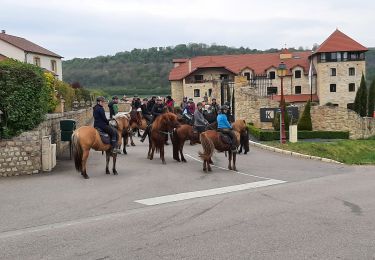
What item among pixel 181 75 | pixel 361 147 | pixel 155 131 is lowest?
pixel 361 147

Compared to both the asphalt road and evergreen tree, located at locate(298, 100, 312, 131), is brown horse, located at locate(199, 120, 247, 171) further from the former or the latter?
evergreen tree, located at locate(298, 100, 312, 131)

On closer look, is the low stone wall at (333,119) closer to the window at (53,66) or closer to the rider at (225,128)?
the rider at (225,128)

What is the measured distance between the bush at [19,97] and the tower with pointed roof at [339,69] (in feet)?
194

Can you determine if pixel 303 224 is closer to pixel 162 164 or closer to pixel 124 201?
pixel 124 201

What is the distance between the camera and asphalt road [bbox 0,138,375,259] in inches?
309

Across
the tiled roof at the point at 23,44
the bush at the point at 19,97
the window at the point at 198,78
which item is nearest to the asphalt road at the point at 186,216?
the bush at the point at 19,97

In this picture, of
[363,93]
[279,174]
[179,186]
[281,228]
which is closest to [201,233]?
[281,228]

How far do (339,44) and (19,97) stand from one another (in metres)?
62.9

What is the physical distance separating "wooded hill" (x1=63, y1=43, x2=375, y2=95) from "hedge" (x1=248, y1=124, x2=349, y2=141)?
80.4m

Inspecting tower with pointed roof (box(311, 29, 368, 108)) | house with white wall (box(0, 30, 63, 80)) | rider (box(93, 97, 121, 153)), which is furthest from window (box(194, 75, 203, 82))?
rider (box(93, 97, 121, 153))

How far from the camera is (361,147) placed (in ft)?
93.6

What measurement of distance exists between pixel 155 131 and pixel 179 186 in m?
4.74

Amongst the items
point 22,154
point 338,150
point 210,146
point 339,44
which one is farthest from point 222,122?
point 339,44

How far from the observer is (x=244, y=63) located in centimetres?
7731
